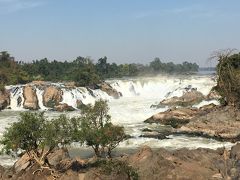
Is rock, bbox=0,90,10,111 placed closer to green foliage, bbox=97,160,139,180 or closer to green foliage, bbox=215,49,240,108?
green foliage, bbox=215,49,240,108

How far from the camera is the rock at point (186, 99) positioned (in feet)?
198

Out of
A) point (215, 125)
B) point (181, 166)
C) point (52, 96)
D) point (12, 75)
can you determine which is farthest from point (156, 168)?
Result: point (12, 75)

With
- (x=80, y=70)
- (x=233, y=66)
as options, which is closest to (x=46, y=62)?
(x=80, y=70)

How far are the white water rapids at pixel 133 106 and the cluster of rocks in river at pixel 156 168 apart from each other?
1.86 metres

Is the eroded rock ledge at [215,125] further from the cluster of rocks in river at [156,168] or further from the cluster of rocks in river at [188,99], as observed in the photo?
the cluster of rocks in river at [156,168]

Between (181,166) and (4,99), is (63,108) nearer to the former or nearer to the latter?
(4,99)

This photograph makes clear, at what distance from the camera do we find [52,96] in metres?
66.8

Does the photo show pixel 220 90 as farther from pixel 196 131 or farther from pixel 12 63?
pixel 12 63

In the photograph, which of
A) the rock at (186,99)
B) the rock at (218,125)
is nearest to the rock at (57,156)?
the rock at (218,125)

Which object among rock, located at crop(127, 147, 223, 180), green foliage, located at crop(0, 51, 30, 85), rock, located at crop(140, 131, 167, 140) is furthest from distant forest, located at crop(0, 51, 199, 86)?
rock, located at crop(127, 147, 223, 180)

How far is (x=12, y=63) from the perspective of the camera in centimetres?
9800

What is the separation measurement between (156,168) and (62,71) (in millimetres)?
88648

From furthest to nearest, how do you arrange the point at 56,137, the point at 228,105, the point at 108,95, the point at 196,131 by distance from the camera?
the point at 108,95 → the point at 228,105 → the point at 196,131 → the point at 56,137

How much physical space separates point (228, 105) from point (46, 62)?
73.3 m
